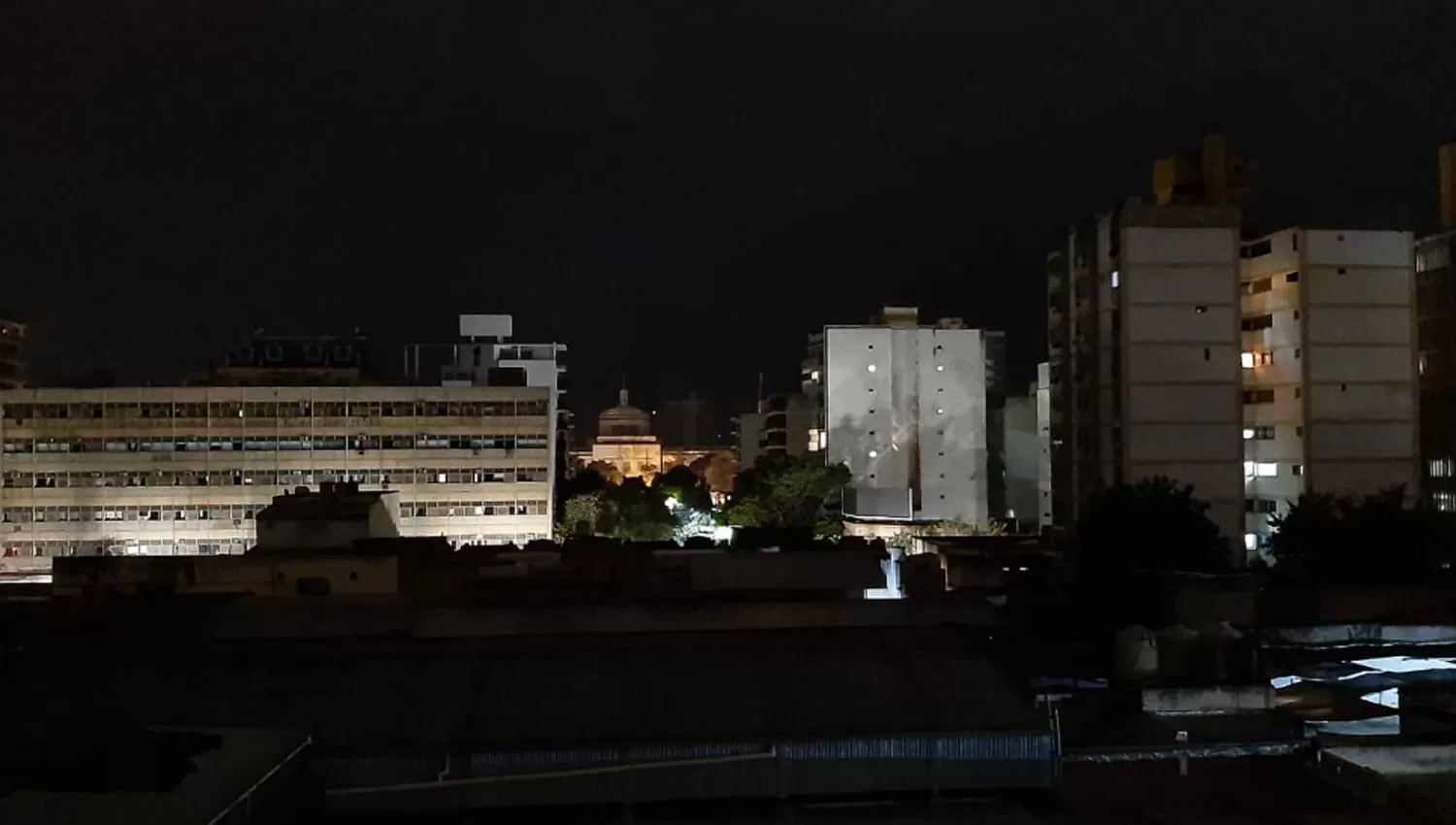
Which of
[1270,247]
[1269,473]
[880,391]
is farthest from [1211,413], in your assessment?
[880,391]

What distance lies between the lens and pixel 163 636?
15906 millimetres

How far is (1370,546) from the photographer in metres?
24.0

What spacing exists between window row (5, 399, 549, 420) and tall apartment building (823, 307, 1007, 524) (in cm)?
1606

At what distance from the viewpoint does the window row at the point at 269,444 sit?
127 feet

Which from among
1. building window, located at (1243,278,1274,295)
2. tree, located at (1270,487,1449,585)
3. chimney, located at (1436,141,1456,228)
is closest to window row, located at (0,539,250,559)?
tree, located at (1270,487,1449,585)

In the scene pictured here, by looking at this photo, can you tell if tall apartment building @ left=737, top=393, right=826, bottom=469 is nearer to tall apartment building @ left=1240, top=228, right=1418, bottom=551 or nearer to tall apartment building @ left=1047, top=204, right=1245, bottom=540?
tall apartment building @ left=1047, top=204, right=1245, bottom=540

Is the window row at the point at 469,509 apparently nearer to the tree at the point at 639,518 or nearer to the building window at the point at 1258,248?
the tree at the point at 639,518

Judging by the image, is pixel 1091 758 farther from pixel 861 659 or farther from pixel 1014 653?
pixel 1014 653

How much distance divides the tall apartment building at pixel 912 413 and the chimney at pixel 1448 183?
19346mm

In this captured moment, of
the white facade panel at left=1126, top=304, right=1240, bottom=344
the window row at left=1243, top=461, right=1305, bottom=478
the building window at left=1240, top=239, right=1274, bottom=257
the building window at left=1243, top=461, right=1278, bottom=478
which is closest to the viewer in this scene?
the white facade panel at left=1126, top=304, right=1240, bottom=344

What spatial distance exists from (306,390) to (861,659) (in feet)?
106

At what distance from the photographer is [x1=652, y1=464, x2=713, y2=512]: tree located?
47.9 metres

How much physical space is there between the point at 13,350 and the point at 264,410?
109 ft

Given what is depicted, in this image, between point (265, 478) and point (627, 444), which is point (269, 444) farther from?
point (627, 444)
